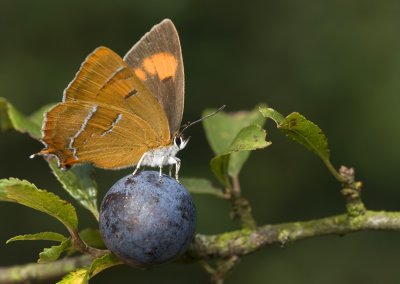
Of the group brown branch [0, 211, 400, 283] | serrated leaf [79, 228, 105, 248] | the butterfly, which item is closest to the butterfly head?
the butterfly

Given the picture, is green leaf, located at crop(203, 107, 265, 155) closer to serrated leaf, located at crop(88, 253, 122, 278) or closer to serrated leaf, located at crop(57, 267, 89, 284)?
serrated leaf, located at crop(88, 253, 122, 278)

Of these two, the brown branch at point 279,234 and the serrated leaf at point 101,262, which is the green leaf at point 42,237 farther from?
the brown branch at point 279,234

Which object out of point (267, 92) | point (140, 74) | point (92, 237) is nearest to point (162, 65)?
point (140, 74)

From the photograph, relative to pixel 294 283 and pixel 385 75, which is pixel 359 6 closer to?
pixel 385 75

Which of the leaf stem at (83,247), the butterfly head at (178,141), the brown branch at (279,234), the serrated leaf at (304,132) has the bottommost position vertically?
the brown branch at (279,234)

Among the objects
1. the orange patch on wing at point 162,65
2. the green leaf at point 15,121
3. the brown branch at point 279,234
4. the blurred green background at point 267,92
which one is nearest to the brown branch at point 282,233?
the brown branch at point 279,234
